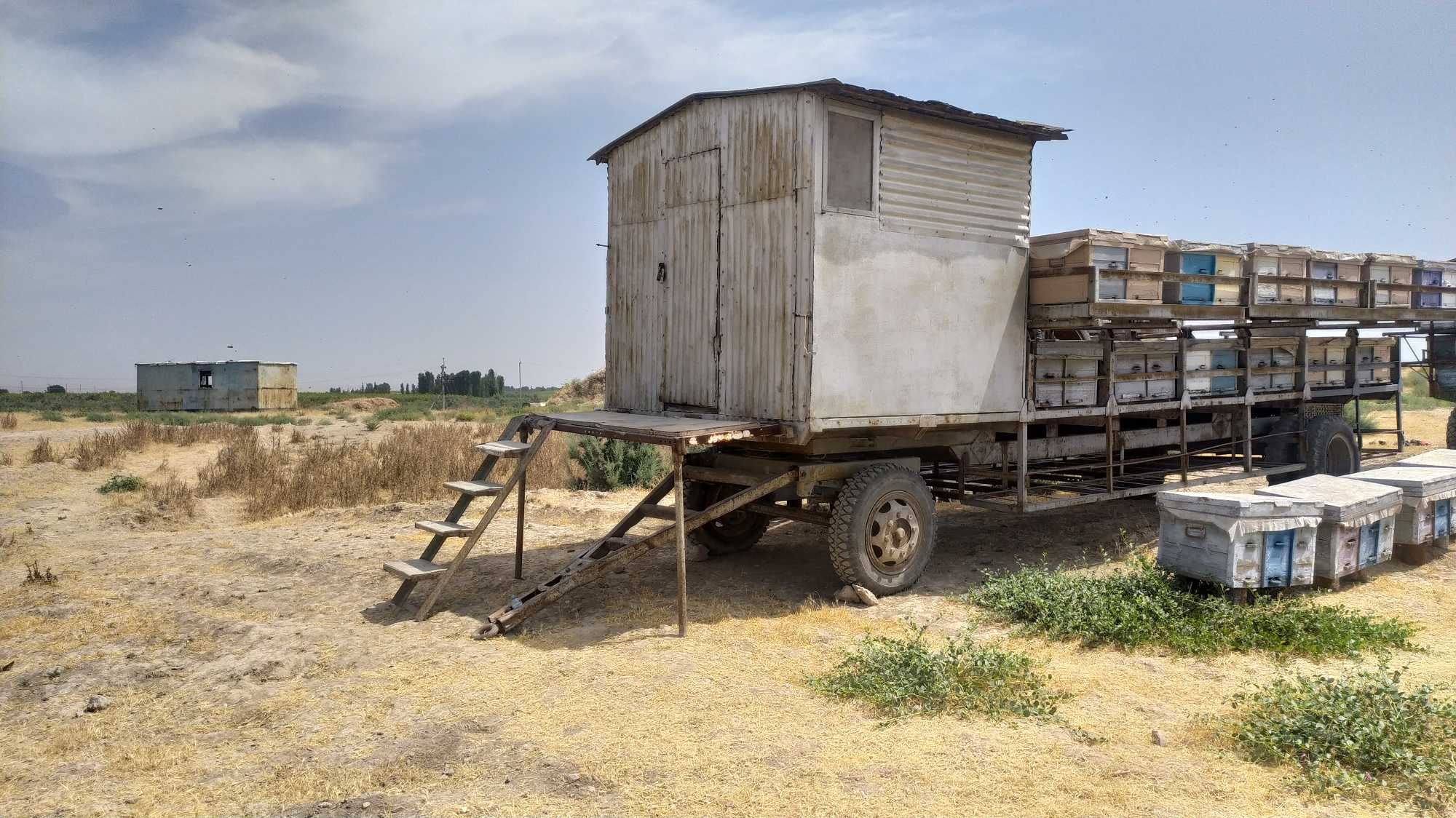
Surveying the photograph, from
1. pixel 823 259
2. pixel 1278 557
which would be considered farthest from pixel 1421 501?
pixel 823 259

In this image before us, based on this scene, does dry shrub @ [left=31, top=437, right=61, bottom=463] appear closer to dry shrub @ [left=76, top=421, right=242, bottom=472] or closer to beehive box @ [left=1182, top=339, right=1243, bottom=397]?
dry shrub @ [left=76, top=421, right=242, bottom=472]

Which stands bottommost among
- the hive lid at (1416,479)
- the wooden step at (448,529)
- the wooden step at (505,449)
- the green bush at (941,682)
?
the green bush at (941,682)

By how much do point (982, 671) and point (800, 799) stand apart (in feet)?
6.61

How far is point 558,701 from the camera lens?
18.7ft

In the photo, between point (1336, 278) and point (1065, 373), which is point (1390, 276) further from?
point (1065, 373)

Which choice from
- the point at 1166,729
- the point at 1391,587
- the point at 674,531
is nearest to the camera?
the point at 1166,729

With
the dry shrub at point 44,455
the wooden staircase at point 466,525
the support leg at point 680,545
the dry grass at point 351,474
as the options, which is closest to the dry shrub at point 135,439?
the dry shrub at point 44,455

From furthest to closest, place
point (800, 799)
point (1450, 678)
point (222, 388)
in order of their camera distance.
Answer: point (222, 388) < point (1450, 678) < point (800, 799)

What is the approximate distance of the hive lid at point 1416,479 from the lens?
8.78 meters

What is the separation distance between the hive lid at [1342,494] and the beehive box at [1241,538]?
232 mm

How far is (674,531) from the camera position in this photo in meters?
7.57

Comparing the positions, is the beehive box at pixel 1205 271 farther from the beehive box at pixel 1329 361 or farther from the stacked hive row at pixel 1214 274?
the beehive box at pixel 1329 361

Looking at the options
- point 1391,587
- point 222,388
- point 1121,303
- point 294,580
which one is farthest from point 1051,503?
point 222,388

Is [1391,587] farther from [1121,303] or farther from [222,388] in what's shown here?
[222,388]
